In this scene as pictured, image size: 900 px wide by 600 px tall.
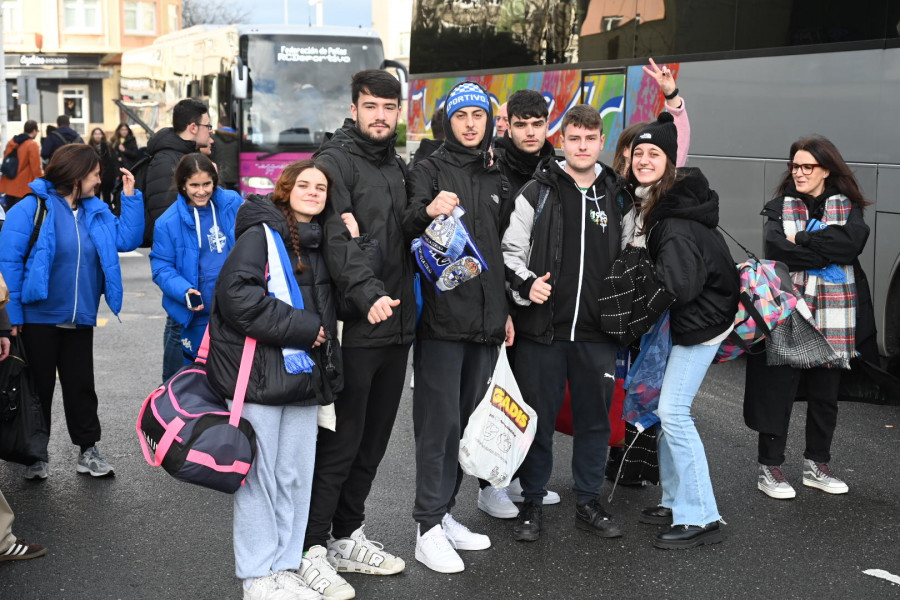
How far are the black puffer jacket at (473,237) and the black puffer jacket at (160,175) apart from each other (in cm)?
201

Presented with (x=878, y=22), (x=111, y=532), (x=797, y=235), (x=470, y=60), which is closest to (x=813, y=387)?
(x=797, y=235)

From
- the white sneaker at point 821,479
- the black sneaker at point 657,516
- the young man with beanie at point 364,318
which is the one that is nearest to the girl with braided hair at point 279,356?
the young man with beanie at point 364,318

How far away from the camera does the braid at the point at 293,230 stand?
3998 millimetres

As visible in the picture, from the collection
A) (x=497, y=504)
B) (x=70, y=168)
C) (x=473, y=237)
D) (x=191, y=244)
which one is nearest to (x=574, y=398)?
(x=497, y=504)

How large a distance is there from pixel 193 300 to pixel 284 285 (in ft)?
5.25

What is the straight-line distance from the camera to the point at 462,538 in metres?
4.69

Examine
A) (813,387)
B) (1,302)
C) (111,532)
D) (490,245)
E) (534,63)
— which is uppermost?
(534,63)

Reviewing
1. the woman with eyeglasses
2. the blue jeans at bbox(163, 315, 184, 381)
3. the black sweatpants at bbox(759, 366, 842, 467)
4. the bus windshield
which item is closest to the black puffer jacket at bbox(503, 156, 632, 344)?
the woman with eyeglasses

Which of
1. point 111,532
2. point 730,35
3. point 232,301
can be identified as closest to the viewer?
point 232,301

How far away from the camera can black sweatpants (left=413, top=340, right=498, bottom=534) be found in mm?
4461

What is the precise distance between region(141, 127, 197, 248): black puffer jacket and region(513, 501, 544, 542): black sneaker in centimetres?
261

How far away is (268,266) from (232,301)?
0.20 meters

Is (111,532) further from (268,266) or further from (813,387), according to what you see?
(813,387)

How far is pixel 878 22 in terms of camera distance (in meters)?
7.16
